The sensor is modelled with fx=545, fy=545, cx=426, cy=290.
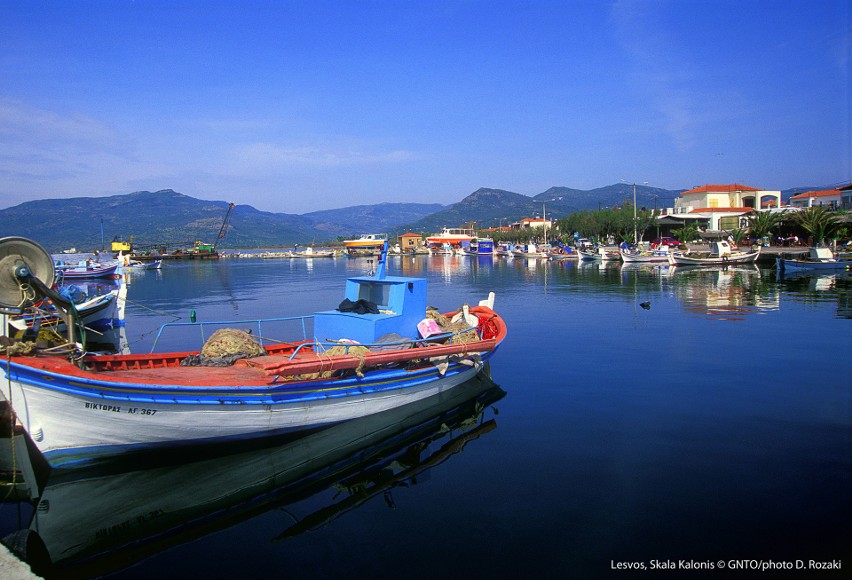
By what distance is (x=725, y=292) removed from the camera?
3919cm

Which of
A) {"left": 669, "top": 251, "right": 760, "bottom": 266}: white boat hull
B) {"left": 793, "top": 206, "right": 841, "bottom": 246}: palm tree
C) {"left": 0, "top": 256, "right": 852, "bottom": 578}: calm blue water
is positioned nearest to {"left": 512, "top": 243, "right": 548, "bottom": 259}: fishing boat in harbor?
{"left": 669, "top": 251, "right": 760, "bottom": 266}: white boat hull

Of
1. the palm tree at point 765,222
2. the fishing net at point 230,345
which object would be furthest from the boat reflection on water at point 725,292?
the fishing net at point 230,345

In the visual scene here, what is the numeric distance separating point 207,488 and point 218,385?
1.94 metres

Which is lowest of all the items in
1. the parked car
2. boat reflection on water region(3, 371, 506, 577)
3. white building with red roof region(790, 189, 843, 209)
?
boat reflection on water region(3, 371, 506, 577)

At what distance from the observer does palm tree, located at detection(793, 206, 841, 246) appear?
205 feet

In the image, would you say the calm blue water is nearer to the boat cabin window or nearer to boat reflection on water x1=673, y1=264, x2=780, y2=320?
the boat cabin window

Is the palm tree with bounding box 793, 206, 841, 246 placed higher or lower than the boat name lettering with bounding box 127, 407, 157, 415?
higher

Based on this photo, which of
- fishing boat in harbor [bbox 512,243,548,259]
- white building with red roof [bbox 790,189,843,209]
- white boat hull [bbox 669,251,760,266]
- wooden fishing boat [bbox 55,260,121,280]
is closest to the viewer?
wooden fishing boat [bbox 55,260,121,280]

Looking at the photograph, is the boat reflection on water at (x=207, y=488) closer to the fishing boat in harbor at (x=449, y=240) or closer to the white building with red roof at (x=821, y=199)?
the white building with red roof at (x=821, y=199)

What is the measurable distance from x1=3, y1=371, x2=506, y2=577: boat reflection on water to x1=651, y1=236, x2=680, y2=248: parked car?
8266 centimetres

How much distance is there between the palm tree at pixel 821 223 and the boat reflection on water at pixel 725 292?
1065 cm

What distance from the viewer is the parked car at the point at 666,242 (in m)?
87.0

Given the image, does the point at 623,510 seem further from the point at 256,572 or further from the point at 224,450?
the point at 224,450

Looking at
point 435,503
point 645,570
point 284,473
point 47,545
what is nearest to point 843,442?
point 645,570
